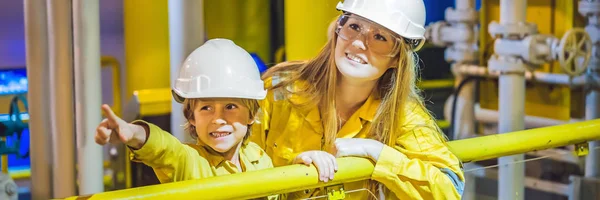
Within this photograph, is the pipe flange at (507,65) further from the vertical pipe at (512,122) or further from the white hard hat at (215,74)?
the white hard hat at (215,74)

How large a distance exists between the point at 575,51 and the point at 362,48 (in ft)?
5.07

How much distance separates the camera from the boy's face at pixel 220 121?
6.18ft

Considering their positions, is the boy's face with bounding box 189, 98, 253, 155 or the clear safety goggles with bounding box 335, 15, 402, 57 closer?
the boy's face with bounding box 189, 98, 253, 155

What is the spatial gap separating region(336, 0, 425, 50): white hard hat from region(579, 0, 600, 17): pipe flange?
5.00ft

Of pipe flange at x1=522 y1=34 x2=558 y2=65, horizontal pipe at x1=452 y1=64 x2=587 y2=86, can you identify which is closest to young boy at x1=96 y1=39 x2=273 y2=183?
pipe flange at x1=522 y1=34 x2=558 y2=65

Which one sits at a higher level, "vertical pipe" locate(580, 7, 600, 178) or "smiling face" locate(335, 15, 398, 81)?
"smiling face" locate(335, 15, 398, 81)

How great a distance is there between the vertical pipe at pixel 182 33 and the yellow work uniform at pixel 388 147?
205 millimetres

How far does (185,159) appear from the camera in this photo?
6.02 ft

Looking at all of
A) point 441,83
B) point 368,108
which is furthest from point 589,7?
point 368,108

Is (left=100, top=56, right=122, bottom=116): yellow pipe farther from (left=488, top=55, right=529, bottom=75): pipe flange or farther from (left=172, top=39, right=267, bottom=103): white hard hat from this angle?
(left=488, top=55, right=529, bottom=75): pipe flange

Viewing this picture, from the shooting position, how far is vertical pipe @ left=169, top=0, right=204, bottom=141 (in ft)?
6.43

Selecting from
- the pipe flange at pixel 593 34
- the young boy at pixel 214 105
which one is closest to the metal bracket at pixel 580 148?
the pipe flange at pixel 593 34

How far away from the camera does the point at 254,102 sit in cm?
196

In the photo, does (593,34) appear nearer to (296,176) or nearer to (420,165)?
(420,165)
